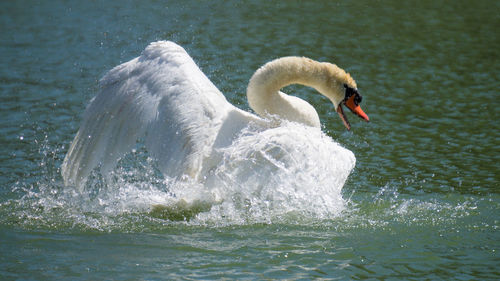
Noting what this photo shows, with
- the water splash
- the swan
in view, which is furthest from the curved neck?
the water splash

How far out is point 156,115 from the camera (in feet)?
22.2

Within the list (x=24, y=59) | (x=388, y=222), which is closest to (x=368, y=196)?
(x=388, y=222)

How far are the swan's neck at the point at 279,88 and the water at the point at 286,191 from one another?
91 centimetres


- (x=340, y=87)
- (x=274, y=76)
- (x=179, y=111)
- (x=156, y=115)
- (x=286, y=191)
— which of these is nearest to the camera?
(x=286, y=191)

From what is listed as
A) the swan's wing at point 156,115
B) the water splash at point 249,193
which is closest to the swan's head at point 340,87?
the water splash at point 249,193

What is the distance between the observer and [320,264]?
5648 millimetres

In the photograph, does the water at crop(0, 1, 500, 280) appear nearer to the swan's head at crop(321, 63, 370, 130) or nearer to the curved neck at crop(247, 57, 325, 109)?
the swan's head at crop(321, 63, 370, 130)

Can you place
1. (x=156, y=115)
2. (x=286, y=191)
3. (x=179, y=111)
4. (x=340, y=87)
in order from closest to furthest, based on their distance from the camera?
(x=286, y=191) → (x=179, y=111) → (x=156, y=115) → (x=340, y=87)

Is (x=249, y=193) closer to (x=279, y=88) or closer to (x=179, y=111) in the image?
(x=179, y=111)

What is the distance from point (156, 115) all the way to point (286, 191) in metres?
1.42

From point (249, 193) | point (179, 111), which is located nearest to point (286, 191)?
point (249, 193)

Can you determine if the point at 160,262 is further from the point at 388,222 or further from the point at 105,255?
the point at 388,222

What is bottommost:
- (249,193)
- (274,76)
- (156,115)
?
(249,193)

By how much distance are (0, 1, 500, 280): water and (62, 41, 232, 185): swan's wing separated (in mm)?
326
